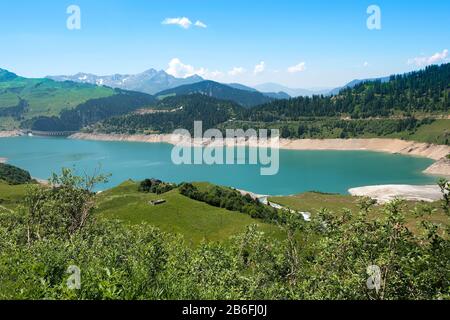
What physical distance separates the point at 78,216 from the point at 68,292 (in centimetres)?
2622

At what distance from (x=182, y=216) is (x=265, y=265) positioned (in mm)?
59572

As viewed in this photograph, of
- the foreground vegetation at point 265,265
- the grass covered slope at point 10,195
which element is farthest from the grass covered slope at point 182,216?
the foreground vegetation at point 265,265

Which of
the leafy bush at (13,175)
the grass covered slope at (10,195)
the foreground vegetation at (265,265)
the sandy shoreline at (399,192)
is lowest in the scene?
the sandy shoreline at (399,192)

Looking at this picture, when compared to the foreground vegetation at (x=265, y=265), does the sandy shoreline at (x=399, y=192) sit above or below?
below

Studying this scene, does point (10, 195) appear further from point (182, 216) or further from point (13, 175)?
point (13, 175)

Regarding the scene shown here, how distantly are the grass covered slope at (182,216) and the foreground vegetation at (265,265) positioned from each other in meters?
43.4

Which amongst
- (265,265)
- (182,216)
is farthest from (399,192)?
(265,265)

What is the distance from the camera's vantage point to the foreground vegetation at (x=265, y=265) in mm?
19203

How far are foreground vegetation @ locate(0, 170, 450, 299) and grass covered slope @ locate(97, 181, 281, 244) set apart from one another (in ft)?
142

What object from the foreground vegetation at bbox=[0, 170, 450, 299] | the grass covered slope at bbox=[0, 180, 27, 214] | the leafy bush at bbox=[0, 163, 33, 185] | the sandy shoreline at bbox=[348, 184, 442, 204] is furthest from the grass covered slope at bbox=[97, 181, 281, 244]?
the leafy bush at bbox=[0, 163, 33, 185]

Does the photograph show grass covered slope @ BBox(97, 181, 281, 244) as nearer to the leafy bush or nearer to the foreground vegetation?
the foreground vegetation

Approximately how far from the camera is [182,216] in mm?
84375

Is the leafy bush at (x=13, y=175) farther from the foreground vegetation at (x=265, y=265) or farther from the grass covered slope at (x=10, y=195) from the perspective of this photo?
the foreground vegetation at (x=265, y=265)

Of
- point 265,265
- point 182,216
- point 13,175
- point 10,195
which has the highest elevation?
point 265,265
